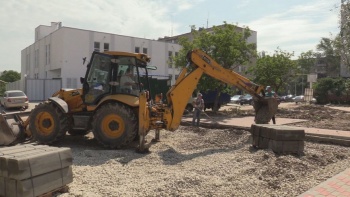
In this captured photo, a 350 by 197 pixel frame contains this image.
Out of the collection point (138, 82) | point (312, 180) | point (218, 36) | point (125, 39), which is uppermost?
point (125, 39)

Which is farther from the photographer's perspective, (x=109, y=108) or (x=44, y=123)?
(x=44, y=123)

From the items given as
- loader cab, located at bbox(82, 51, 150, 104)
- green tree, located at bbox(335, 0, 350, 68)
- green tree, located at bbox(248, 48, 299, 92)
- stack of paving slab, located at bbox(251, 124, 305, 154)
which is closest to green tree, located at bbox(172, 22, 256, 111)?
green tree, located at bbox(248, 48, 299, 92)

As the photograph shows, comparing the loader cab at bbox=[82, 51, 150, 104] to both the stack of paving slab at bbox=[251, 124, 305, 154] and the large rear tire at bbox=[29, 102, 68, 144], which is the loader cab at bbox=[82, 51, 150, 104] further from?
the stack of paving slab at bbox=[251, 124, 305, 154]

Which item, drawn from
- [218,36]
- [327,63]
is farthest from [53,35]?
[327,63]

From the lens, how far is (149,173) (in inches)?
280

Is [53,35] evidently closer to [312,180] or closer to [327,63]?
[312,180]

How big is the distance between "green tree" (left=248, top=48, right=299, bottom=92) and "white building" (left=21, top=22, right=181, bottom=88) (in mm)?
13613

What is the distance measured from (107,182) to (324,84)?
39926 mm

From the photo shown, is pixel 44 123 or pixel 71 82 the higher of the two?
pixel 71 82

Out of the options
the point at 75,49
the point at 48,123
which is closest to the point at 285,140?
the point at 48,123

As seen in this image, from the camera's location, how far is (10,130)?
10.1m

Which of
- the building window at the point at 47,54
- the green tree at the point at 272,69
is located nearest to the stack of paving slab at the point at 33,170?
the green tree at the point at 272,69

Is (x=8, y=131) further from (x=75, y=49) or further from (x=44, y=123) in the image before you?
(x=75, y=49)

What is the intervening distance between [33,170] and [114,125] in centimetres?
474
